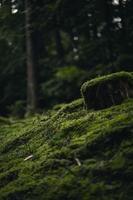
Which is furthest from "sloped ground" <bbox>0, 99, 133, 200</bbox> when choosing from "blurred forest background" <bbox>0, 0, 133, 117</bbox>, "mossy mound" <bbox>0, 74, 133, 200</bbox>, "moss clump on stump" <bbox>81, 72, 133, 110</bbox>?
"blurred forest background" <bbox>0, 0, 133, 117</bbox>

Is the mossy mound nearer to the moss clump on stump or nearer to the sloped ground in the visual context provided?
the sloped ground

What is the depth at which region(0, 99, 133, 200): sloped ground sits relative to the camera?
16.9 feet

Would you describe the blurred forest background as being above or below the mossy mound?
above

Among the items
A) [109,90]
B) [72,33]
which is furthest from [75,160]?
[72,33]

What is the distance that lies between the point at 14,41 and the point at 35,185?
49.5 ft

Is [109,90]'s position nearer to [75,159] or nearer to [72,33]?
[75,159]

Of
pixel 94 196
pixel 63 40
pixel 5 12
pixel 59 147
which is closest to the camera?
pixel 94 196

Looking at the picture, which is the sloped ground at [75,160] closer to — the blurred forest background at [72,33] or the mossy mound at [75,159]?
the mossy mound at [75,159]

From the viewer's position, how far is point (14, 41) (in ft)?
65.5

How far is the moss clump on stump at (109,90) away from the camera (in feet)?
24.2

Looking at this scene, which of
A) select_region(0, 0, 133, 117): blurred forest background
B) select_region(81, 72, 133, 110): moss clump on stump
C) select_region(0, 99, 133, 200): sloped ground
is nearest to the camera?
select_region(0, 99, 133, 200): sloped ground

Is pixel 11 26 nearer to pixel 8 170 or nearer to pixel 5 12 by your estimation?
pixel 5 12

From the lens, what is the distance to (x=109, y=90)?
24.2ft

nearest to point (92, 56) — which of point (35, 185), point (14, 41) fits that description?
point (14, 41)
